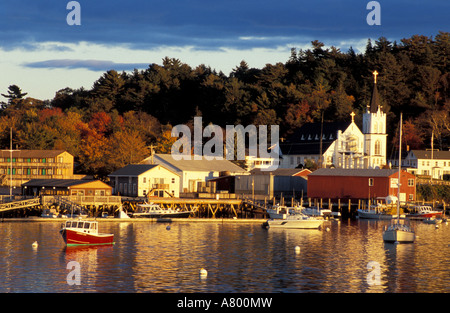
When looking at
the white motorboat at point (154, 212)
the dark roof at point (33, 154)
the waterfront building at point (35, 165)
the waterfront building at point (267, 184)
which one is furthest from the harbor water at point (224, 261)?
the dark roof at point (33, 154)

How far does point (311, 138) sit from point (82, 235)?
86.0 meters

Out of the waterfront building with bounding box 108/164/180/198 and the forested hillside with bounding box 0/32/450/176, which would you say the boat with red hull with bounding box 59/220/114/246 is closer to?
the waterfront building with bounding box 108/164/180/198

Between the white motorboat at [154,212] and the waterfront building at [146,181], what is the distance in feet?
33.4

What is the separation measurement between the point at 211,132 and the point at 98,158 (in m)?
31.3

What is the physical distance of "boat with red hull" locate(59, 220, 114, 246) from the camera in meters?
64.9

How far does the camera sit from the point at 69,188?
319 ft

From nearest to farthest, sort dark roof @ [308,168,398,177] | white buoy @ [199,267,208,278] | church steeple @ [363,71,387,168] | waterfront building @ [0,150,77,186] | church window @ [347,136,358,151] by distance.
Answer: white buoy @ [199,267,208,278], dark roof @ [308,168,398,177], waterfront building @ [0,150,77,186], church window @ [347,136,358,151], church steeple @ [363,71,387,168]

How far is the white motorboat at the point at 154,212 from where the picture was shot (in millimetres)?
91000

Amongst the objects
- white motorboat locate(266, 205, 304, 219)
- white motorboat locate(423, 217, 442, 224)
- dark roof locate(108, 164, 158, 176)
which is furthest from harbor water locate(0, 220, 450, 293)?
dark roof locate(108, 164, 158, 176)

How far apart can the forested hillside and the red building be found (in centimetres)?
3425

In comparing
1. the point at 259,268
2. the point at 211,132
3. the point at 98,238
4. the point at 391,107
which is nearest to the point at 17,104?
the point at 211,132

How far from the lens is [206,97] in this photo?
178500 mm

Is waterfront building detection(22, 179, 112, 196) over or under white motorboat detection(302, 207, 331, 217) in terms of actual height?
over

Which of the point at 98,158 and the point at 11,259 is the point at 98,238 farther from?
the point at 98,158
